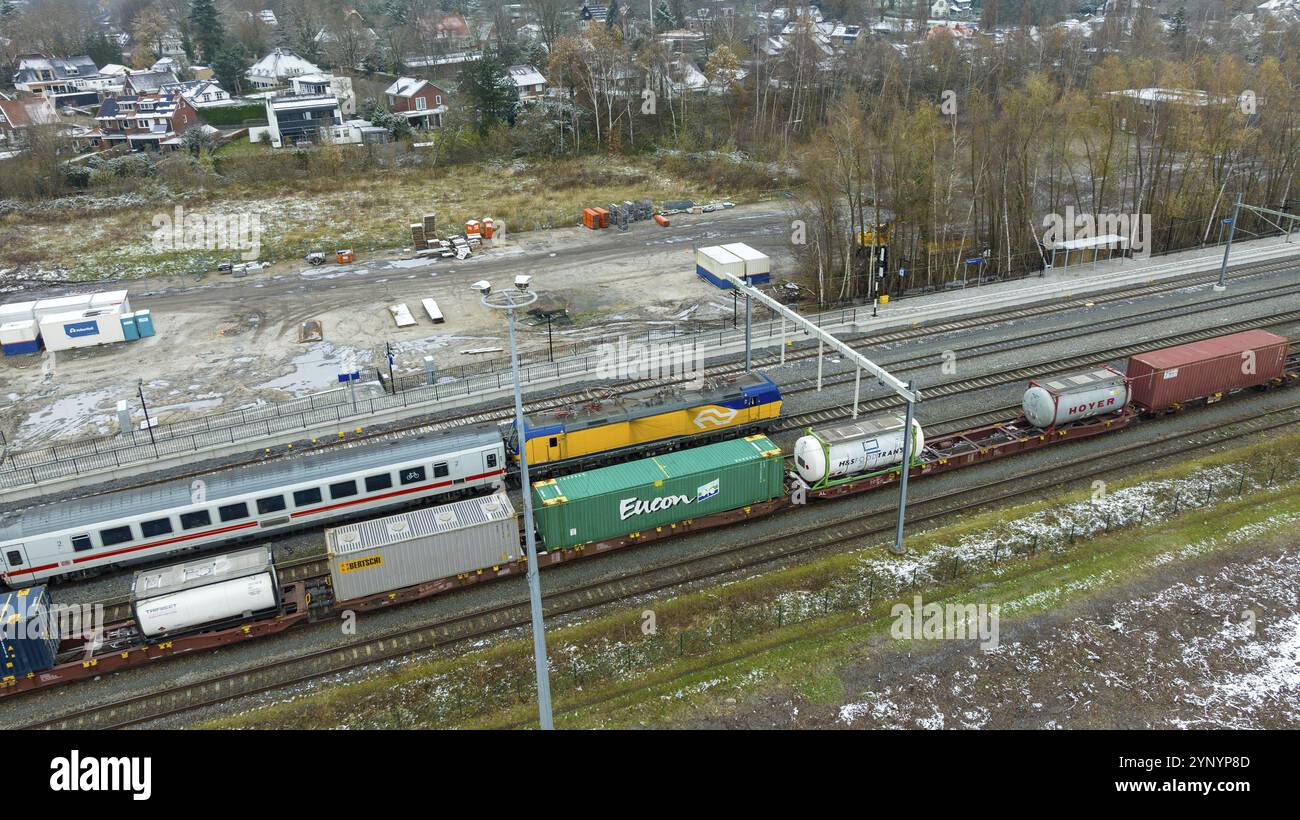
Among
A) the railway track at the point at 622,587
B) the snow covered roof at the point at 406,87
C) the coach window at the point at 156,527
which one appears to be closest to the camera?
the railway track at the point at 622,587

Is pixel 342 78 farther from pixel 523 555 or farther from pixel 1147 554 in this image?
pixel 1147 554

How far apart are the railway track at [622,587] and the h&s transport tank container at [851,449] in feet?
5.86

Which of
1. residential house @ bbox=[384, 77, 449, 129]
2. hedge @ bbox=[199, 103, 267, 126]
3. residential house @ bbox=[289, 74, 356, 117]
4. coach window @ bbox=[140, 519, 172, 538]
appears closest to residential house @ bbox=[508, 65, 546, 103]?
residential house @ bbox=[384, 77, 449, 129]

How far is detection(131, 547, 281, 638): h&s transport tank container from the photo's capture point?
1000 inches

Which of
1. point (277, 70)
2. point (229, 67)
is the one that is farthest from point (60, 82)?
point (277, 70)

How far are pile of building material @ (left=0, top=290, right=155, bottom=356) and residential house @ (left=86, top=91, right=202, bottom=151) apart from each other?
4954 centimetres

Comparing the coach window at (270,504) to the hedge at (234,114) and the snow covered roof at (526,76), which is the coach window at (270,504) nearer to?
the snow covered roof at (526,76)

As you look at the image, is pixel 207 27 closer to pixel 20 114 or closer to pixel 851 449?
pixel 20 114

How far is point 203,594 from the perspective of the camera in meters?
25.8

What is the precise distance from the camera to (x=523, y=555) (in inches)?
1144

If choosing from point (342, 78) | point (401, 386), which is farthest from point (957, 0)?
point (401, 386)

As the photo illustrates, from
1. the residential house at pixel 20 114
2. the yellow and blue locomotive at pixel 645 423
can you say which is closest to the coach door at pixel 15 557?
the yellow and blue locomotive at pixel 645 423

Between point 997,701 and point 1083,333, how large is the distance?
31.0m

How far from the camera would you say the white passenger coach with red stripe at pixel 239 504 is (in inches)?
1115
